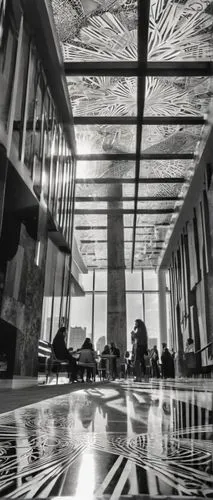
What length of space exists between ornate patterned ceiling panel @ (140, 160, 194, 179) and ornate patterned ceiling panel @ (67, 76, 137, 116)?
8.59 feet

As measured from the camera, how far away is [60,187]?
1001 centimetres

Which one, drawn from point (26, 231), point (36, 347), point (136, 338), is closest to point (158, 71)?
point (26, 231)

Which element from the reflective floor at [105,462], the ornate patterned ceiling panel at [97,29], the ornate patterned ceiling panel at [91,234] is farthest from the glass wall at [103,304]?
the reflective floor at [105,462]

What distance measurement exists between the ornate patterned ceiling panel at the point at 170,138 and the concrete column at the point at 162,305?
1217 cm

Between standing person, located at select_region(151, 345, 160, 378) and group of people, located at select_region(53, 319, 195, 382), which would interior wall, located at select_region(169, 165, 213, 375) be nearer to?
standing person, located at select_region(151, 345, 160, 378)

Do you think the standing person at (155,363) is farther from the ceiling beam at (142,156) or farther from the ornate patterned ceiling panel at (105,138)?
the ornate patterned ceiling panel at (105,138)

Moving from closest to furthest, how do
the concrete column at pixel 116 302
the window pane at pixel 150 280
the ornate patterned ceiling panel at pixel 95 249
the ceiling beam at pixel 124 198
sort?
the concrete column at pixel 116 302 < the ceiling beam at pixel 124 198 < the ornate patterned ceiling panel at pixel 95 249 < the window pane at pixel 150 280

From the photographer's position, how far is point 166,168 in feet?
41.1

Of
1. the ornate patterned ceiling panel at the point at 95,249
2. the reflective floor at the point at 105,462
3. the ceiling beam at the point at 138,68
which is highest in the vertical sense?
the ornate patterned ceiling panel at the point at 95,249

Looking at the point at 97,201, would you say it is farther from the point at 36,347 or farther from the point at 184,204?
the point at 36,347

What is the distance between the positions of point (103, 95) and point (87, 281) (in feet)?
50.8

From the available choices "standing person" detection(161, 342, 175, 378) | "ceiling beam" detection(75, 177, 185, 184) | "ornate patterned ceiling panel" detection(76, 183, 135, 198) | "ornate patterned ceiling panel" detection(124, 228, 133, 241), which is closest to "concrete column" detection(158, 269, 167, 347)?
"ornate patterned ceiling panel" detection(124, 228, 133, 241)

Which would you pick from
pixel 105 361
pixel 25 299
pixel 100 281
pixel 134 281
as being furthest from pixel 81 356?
pixel 134 281

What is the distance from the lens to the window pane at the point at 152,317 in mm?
21828
